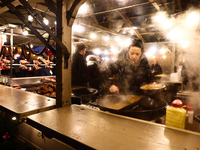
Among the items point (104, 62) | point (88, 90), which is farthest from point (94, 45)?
point (88, 90)

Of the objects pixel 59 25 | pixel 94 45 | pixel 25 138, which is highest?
pixel 94 45

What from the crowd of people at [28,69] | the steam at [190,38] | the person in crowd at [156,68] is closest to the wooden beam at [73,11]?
the steam at [190,38]

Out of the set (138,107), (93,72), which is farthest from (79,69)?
(138,107)

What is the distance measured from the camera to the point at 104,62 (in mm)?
5965

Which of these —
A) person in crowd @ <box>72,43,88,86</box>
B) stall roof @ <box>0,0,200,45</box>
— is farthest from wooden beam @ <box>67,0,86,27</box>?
person in crowd @ <box>72,43,88,86</box>

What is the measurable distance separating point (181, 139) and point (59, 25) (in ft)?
5.85

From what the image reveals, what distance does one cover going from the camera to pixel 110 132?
109 centimetres

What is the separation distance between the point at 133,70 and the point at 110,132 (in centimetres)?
312

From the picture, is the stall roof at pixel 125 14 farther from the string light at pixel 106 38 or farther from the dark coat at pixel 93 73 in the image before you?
the dark coat at pixel 93 73

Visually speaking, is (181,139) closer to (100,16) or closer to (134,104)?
(134,104)

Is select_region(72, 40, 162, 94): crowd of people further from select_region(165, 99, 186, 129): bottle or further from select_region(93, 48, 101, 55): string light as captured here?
select_region(165, 99, 186, 129): bottle

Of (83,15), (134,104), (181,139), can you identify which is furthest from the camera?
(83,15)

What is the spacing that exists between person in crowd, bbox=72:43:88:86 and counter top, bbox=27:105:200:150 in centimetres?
287

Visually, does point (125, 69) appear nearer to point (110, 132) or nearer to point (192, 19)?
point (192, 19)
